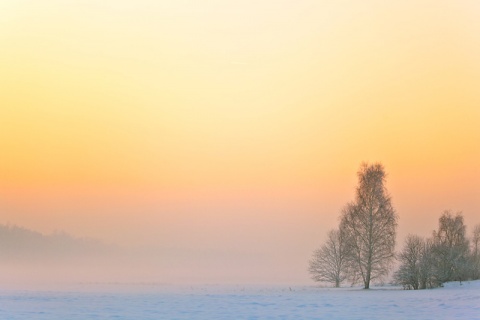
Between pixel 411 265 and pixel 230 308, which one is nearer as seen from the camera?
pixel 230 308

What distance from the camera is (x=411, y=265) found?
54625mm

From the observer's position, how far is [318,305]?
3344 centimetres

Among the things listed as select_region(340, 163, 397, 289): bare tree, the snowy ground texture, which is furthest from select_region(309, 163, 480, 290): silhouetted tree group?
the snowy ground texture

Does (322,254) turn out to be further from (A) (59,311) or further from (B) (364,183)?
(A) (59,311)

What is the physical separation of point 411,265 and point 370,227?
193 inches

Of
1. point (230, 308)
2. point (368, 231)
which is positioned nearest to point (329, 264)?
point (368, 231)

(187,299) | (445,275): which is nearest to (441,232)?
(445,275)

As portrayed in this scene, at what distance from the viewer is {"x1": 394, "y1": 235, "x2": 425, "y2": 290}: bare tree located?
54.4m

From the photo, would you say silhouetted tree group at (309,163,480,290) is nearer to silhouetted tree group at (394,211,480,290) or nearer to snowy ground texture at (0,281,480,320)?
silhouetted tree group at (394,211,480,290)

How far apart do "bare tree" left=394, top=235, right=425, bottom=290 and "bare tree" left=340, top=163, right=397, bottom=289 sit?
4.67 ft

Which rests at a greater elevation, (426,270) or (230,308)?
(426,270)

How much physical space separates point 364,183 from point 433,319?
109ft

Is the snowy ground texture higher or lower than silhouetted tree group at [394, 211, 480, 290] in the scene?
lower

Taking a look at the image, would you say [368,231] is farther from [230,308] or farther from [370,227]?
[230,308]
